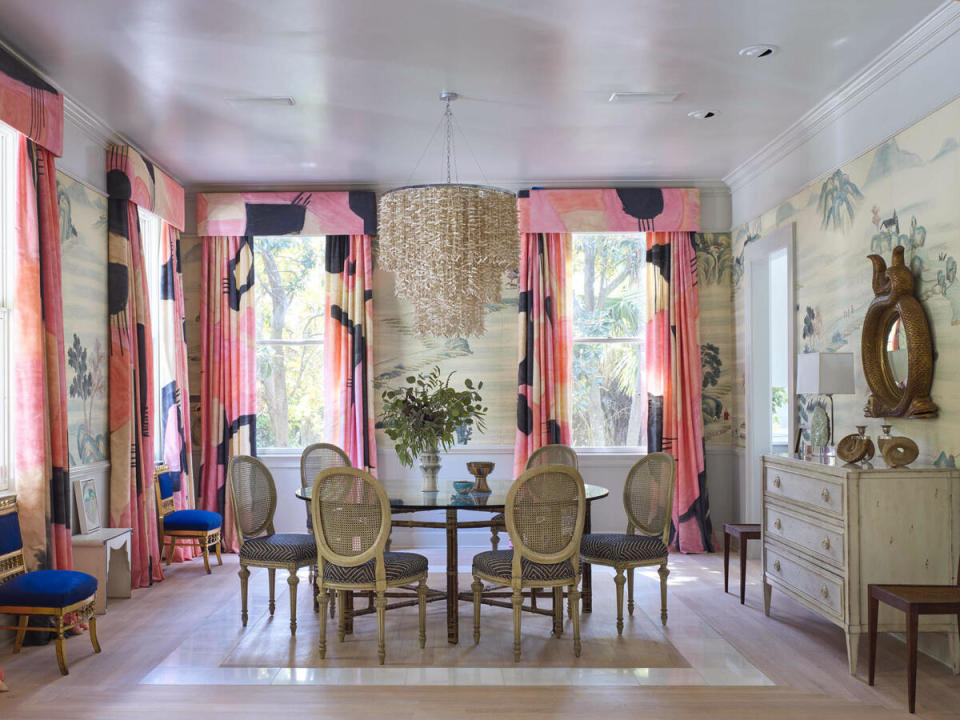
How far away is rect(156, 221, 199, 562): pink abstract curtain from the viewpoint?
23.1 feet

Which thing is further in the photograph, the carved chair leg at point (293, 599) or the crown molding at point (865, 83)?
the carved chair leg at point (293, 599)

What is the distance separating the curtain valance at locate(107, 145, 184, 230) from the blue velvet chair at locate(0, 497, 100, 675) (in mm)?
2446

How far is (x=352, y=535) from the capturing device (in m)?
4.29

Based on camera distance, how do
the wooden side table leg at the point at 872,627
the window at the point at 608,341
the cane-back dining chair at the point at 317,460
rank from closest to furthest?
the wooden side table leg at the point at 872,627
the cane-back dining chair at the point at 317,460
the window at the point at 608,341

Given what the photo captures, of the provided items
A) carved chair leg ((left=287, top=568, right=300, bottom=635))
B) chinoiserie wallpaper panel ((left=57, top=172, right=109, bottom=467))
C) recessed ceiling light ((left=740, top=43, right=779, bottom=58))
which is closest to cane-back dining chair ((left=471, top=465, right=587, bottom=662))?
carved chair leg ((left=287, top=568, right=300, bottom=635))

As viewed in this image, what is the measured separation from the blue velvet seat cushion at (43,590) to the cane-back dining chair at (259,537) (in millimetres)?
891

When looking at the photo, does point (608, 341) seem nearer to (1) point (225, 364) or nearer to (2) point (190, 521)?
(1) point (225, 364)

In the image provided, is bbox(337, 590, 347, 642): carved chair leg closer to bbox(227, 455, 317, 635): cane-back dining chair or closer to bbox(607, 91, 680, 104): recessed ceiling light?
bbox(227, 455, 317, 635): cane-back dining chair

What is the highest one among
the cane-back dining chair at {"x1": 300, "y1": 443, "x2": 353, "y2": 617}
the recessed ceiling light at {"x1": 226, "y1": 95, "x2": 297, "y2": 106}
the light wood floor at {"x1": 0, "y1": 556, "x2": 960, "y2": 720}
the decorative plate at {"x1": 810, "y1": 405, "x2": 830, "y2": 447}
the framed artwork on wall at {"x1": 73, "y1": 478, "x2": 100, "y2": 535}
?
the recessed ceiling light at {"x1": 226, "y1": 95, "x2": 297, "y2": 106}

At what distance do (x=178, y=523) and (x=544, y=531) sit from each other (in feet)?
11.3

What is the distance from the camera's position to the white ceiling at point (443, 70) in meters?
4.11

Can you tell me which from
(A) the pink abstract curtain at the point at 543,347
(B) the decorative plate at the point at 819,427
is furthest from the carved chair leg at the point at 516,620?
(A) the pink abstract curtain at the point at 543,347

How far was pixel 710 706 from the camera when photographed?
3736mm

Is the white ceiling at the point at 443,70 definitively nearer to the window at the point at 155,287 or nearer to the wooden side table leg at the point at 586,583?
the window at the point at 155,287
